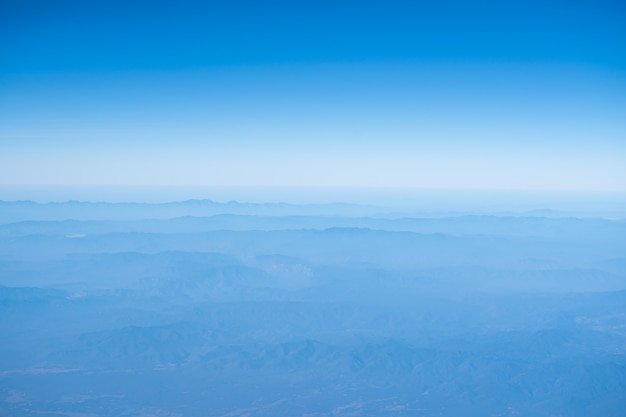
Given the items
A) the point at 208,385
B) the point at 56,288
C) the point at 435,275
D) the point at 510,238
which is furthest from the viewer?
the point at 510,238

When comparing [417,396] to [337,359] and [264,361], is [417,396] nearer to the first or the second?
[337,359]

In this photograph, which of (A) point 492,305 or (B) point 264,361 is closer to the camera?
(B) point 264,361

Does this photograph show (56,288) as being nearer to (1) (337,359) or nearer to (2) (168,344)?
(2) (168,344)

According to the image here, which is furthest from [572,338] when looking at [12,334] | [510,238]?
[510,238]

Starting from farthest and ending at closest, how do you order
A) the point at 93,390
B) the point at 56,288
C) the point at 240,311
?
the point at 56,288 → the point at 240,311 → the point at 93,390

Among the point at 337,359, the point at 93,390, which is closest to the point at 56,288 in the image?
the point at 93,390

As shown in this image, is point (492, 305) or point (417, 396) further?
point (492, 305)
